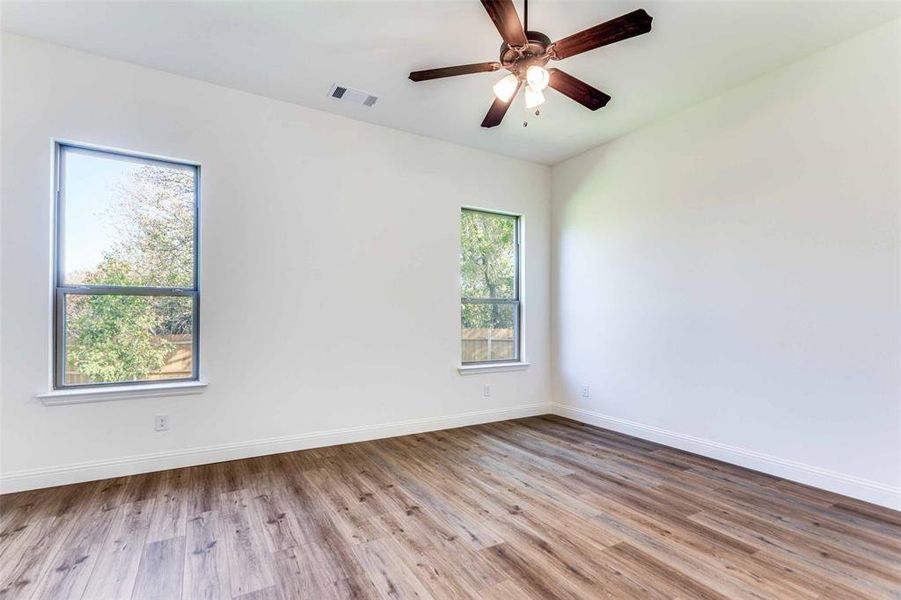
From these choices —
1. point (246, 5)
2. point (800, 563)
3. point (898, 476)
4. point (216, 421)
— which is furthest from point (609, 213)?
point (216, 421)

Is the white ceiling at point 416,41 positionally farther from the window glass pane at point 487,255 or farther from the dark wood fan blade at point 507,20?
the window glass pane at point 487,255

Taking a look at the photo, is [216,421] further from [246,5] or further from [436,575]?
[246,5]

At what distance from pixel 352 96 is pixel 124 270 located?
2186mm

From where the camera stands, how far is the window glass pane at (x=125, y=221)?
295 centimetres

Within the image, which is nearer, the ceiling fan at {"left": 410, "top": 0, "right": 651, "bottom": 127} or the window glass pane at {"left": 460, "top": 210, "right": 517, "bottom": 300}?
the ceiling fan at {"left": 410, "top": 0, "right": 651, "bottom": 127}

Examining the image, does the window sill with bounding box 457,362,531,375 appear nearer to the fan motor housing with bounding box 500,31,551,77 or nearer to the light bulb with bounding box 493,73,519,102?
the light bulb with bounding box 493,73,519,102

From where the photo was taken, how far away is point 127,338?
10.1ft

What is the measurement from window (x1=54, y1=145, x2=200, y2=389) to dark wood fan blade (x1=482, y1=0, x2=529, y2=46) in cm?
263

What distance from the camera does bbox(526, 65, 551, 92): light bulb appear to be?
7.32ft

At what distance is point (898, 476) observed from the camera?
2496 millimetres

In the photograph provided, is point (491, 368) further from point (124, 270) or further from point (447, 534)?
point (124, 270)

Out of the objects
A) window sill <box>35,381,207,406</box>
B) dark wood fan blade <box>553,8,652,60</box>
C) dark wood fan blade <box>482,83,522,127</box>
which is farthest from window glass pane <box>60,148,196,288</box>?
dark wood fan blade <box>553,8,652,60</box>

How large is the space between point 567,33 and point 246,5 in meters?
1.94

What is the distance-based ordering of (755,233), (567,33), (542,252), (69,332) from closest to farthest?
(567,33) → (69,332) → (755,233) → (542,252)
